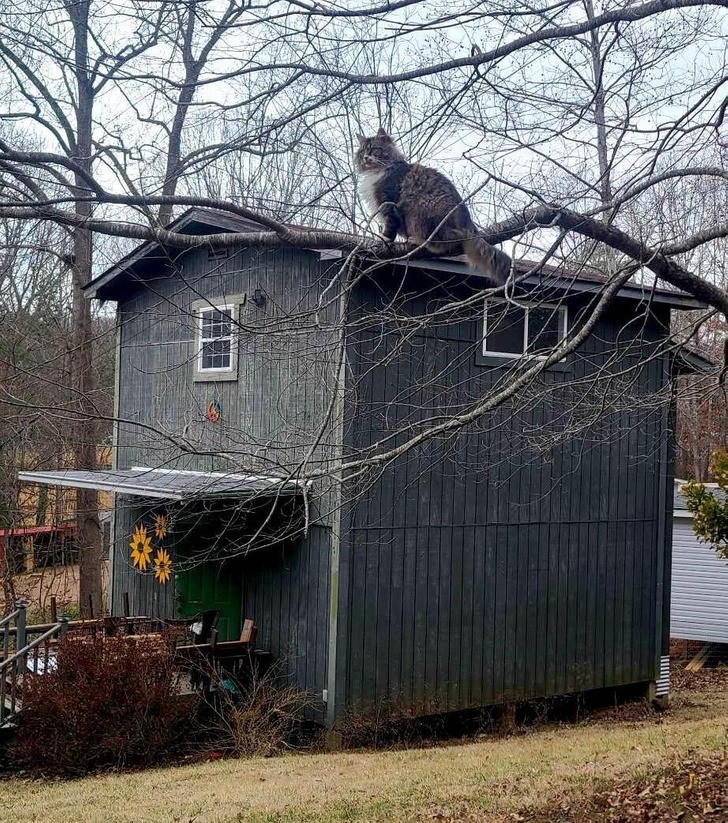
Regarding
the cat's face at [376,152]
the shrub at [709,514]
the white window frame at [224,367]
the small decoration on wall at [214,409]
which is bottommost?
the shrub at [709,514]

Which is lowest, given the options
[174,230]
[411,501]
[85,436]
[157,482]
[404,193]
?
[411,501]

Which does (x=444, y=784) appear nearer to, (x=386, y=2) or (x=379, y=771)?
(x=379, y=771)

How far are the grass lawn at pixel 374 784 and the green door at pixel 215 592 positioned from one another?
101 inches

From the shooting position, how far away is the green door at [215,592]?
42.4ft

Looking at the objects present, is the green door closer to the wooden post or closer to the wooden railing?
the wooden railing

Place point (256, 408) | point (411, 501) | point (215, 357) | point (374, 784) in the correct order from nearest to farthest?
point (374, 784), point (411, 501), point (256, 408), point (215, 357)

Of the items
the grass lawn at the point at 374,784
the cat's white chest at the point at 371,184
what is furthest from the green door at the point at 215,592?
the cat's white chest at the point at 371,184

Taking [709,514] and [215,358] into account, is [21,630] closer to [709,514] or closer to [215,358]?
[215,358]

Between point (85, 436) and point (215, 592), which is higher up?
point (85, 436)

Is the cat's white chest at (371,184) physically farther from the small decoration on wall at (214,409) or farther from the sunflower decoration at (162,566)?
the sunflower decoration at (162,566)

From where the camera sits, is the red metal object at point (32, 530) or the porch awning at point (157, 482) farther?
Answer: the red metal object at point (32, 530)

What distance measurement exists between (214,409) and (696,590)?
10782 mm

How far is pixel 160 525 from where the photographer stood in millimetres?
13430

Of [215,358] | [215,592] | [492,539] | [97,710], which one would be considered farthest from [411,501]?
[97,710]
